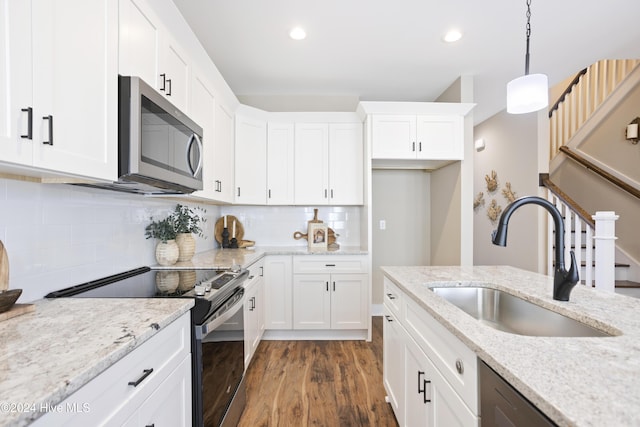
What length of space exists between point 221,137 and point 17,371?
232 centimetres

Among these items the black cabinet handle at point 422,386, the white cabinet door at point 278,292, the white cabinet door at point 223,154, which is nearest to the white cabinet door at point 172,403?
the black cabinet handle at point 422,386

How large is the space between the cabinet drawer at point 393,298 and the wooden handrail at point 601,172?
321cm

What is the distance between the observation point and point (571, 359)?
29.0 inches

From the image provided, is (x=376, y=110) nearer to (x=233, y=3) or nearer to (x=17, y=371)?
(x=233, y=3)

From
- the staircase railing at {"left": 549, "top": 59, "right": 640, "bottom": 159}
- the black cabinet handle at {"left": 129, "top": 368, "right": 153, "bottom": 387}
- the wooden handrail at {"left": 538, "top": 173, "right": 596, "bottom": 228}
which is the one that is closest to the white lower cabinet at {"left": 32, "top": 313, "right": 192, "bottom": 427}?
the black cabinet handle at {"left": 129, "top": 368, "right": 153, "bottom": 387}

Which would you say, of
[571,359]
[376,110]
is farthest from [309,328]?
[571,359]

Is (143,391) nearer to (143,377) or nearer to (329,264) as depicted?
(143,377)

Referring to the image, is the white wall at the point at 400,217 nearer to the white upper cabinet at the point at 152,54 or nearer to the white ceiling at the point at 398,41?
the white ceiling at the point at 398,41

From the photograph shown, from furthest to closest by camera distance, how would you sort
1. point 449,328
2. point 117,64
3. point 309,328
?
1. point 309,328
2. point 117,64
3. point 449,328

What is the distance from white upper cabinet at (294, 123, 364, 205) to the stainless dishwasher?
8.64ft

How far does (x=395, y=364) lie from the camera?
5.89 feet

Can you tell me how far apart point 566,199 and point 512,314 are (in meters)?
2.68

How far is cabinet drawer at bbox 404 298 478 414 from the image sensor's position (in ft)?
2.99

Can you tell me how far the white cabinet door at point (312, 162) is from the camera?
11.2 feet
